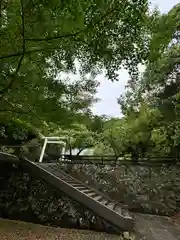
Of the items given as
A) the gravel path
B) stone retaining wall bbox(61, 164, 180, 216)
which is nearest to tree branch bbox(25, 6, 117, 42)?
the gravel path

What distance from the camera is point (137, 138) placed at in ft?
35.0

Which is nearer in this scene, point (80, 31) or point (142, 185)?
point (80, 31)

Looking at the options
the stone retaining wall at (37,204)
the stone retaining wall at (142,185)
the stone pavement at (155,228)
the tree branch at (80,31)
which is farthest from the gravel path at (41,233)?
the tree branch at (80,31)

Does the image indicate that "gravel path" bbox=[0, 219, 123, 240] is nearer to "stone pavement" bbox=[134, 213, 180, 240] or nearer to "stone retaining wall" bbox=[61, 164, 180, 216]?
"stone pavement" bbox=[134, 213, 180, 240]

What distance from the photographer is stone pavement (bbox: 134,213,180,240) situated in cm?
533

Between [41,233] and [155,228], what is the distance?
247 cm

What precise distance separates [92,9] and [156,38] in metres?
0.69

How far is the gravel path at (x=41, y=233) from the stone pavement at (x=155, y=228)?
0.66 metres

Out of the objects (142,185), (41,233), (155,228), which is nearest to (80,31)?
(41,233)

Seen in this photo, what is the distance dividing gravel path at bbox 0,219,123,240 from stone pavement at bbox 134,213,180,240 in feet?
2.15

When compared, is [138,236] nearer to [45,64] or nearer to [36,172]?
A: [36,172]

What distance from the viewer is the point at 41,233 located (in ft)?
17.9

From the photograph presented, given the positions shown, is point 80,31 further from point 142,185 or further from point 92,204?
point 142,185

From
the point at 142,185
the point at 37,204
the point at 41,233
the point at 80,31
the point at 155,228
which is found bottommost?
the point at 41,233
